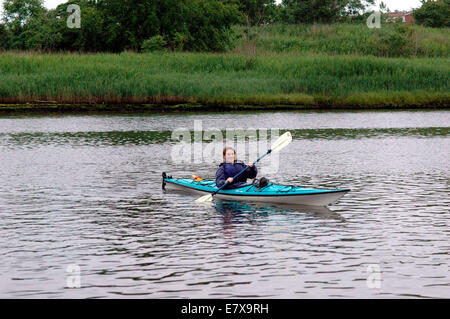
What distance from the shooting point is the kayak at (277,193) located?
548 inches

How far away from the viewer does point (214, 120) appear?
3600cm

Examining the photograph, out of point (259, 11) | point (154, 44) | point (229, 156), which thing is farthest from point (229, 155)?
point (259, 11)

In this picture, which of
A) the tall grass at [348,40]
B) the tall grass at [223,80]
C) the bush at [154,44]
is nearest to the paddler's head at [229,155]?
the tall grass at [223,80]

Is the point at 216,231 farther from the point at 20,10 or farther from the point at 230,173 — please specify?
the point at 20,10

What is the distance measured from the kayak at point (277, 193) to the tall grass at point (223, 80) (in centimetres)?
2522

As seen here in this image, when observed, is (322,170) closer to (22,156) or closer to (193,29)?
(22,156)

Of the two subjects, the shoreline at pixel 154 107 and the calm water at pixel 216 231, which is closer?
the calm water at pixel 216 231

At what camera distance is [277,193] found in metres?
14.4

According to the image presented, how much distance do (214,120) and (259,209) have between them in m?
21.8

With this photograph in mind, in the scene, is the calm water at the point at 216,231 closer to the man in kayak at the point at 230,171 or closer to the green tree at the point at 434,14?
the man in kayak at the point at 230,171

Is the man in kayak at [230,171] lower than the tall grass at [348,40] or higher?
lower

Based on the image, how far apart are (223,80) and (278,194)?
28.6 metres

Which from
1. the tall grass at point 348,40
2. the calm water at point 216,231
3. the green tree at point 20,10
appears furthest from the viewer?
the green tree at point 20,10

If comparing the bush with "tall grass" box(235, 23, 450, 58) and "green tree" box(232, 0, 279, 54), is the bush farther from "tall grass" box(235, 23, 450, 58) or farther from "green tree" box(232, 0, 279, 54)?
"green tree" box(232, 0, 279, 54)
